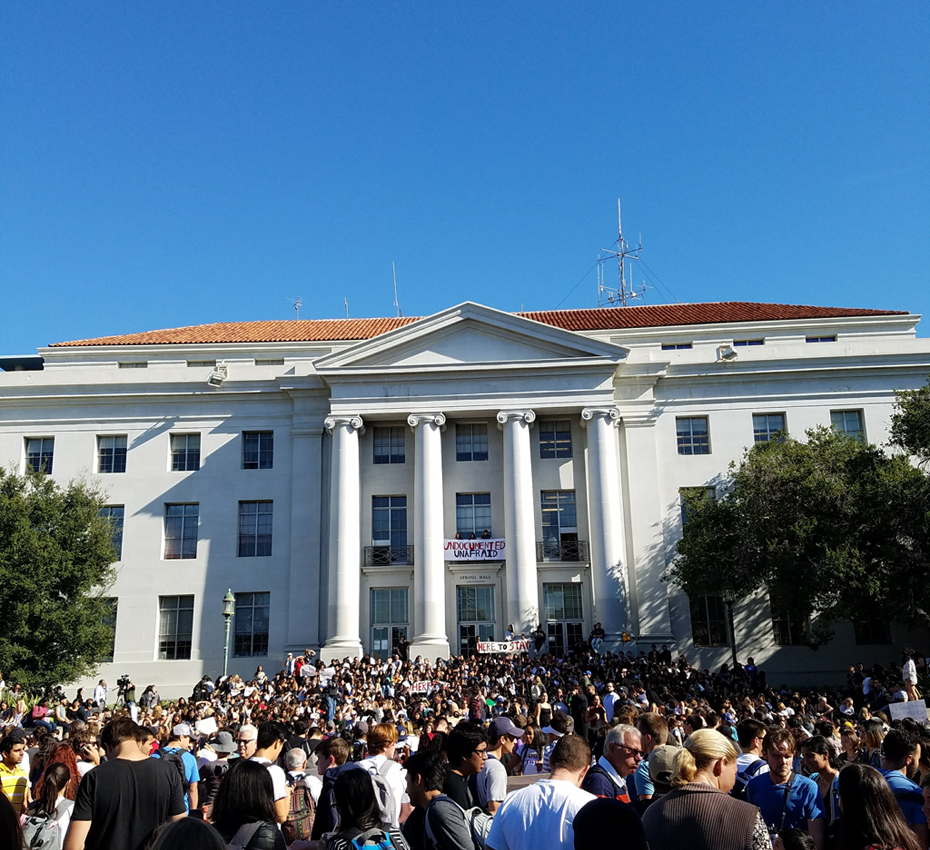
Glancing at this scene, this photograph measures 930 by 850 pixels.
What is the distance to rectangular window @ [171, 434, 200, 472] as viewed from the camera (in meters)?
41.4

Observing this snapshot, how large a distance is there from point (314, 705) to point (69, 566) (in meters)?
14.6

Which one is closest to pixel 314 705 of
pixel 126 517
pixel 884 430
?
pixel 126 517

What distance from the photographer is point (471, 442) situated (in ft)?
133

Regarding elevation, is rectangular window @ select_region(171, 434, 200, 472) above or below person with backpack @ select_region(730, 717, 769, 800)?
above

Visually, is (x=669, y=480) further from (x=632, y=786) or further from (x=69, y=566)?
(x=632, y=786)

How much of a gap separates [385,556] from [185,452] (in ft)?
36.0

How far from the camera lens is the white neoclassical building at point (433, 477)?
37656 mm

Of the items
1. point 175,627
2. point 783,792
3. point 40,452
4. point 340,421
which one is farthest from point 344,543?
point 783,792

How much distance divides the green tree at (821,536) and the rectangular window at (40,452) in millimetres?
29055

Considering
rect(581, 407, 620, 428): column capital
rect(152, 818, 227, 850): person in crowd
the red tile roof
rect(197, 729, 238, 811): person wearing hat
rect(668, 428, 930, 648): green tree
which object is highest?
the red tile roof

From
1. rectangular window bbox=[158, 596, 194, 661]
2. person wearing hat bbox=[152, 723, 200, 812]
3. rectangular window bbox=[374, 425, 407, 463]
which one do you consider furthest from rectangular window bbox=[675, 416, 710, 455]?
person wearing hat bbox=[152, 723, 200, 812]

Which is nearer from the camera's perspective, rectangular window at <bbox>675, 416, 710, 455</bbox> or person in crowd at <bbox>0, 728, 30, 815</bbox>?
person in crowd at <bbox>0, 728, 30, 815</bbox>

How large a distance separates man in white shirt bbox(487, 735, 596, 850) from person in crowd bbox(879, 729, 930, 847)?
7.56 ft

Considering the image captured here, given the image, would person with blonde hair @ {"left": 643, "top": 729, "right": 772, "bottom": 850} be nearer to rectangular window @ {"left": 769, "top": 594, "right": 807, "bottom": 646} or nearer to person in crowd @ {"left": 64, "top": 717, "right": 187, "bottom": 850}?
person in crowd @ {"left": 64, "top": 717, "right": 187, "bottom": 850}
